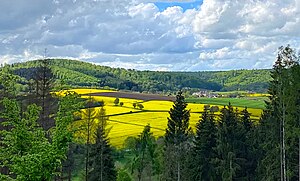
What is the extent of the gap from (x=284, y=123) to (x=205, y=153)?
16.5 metres

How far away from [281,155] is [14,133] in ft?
101

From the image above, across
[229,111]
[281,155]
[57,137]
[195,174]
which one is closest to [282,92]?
[281,155]

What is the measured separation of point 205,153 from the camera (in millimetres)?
57594

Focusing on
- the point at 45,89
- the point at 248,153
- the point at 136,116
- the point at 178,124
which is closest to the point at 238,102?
the point at 136,116

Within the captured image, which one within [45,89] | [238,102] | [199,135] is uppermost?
[45,89]

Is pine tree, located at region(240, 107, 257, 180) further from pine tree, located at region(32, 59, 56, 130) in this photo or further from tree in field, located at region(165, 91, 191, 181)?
pine tree, located at region(32, 59, 56, 130)

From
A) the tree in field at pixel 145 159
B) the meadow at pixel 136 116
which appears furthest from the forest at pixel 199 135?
the meadow at pixel 136 116

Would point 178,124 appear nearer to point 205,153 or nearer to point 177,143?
point 177,143

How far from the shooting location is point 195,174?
56969 mm

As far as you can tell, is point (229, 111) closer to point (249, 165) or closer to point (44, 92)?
point (249, 165)

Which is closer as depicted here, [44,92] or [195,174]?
[44,92]

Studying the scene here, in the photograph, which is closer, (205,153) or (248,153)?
(205,153)

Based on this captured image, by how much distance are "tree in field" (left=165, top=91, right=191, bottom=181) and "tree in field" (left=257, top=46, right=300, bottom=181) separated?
568 inches

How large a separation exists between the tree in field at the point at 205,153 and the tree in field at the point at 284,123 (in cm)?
901
